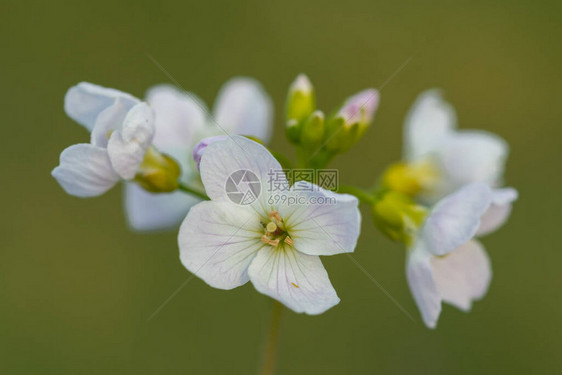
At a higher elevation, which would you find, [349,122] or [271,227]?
[349,122]

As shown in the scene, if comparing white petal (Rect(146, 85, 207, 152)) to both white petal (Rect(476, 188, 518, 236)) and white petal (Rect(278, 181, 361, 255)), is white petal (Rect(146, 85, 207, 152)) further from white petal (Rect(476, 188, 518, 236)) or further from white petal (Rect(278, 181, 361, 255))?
white petal (Rect(476, 188, 518, 236))

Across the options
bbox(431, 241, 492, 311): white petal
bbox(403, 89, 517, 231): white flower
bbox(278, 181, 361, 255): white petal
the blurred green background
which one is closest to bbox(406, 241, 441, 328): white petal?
bbox(431, 241, 492, 311): white petal

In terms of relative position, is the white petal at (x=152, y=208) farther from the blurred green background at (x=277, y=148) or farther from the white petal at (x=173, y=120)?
the blurred green background at (x=277, y=148)

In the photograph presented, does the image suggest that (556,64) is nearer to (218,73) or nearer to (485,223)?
(218,73)

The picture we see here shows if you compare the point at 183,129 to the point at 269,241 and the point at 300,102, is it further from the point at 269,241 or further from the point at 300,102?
the point at 269,241

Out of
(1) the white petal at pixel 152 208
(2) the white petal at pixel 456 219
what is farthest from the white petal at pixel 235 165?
(1) the white petal at pixel 152 208

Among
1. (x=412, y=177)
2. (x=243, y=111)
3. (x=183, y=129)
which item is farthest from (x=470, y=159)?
(x=183, y=129)
